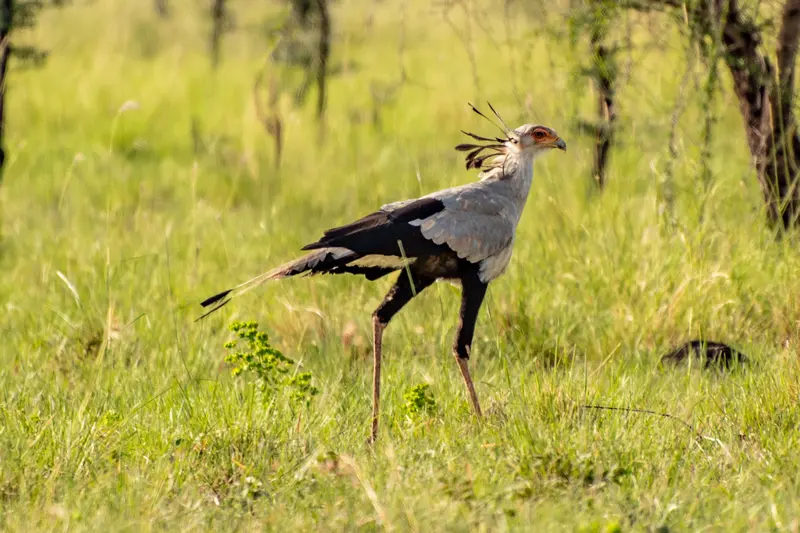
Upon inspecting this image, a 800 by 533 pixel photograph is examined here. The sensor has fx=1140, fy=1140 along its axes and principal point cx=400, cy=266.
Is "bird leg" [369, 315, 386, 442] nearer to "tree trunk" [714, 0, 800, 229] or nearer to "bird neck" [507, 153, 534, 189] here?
"bird neck" [507, 153, 534, 189]

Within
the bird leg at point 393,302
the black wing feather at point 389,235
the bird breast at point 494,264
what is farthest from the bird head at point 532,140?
the bird leg at point 393,302

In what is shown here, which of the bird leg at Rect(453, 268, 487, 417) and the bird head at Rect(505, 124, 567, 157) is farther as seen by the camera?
the bird head at Rect(505, 124, 567, 157)

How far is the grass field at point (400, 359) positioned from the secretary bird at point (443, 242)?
334mm

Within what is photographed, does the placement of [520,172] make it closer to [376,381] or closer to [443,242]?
[443,242]

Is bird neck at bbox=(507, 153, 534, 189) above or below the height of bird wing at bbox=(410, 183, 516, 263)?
above

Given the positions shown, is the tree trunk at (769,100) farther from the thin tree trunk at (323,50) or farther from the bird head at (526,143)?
the thin tree trunk at (323,50)

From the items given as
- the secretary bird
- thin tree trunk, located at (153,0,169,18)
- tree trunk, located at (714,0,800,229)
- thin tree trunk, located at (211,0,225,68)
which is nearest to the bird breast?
the secretary bird

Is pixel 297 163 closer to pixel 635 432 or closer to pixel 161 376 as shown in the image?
pixel 161 376

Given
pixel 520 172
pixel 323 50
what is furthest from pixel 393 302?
pixel 323 50

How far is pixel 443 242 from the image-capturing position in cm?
437

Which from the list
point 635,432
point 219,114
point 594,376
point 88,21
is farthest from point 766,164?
point 88,21

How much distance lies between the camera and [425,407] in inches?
166

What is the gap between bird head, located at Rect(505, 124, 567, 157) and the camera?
4.77 metres

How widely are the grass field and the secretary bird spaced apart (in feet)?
1.10
